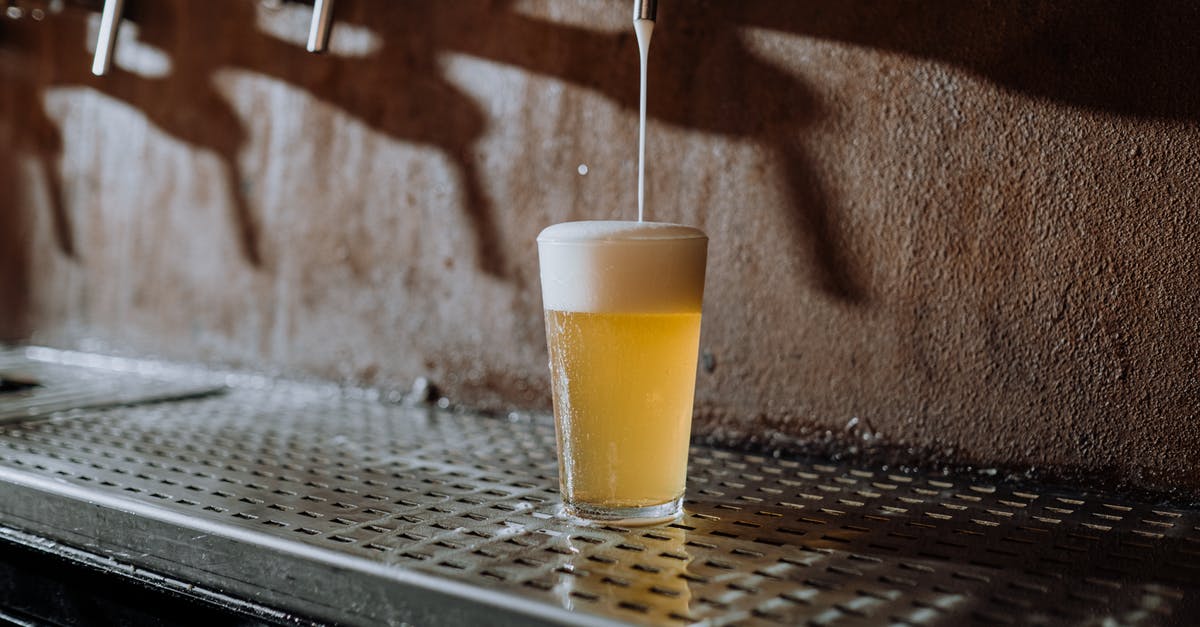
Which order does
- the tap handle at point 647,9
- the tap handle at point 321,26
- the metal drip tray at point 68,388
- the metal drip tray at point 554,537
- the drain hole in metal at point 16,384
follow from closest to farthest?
the metal drip tray at point 554,537 → the tap handle at point 647,9 → the tap handle at point 321,26 → the metal drip tray at point 68,388 → the drain hole in metal at point 16,384

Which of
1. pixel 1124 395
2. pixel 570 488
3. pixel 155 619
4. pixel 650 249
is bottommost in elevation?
pixel 155 619

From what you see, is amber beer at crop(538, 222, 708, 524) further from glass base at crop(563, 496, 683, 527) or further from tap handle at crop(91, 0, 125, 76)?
tap handle at crop(91, 0, 125, 76)

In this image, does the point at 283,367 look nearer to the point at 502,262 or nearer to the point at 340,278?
the point at 340,278

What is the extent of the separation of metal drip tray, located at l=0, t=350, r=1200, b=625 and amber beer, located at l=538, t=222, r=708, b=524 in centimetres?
4

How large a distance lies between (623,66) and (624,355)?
631 millimetres

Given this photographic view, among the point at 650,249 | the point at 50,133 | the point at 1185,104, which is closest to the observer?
the point at 650,249

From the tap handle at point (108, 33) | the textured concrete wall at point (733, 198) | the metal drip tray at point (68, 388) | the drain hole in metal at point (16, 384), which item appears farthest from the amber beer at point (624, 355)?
the drain hole in metal at point (16, 384)

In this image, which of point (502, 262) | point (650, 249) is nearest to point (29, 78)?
point (502, 262)

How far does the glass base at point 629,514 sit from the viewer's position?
0.91 metres

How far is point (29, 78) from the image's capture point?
2.03m

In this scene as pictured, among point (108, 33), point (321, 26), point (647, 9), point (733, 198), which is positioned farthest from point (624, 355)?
point (108, 33)

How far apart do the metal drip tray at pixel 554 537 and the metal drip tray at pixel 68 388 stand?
172 mm

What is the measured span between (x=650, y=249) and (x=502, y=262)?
2.18ft

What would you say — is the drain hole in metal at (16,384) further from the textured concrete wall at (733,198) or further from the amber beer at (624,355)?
the amber beer at (624,355)
